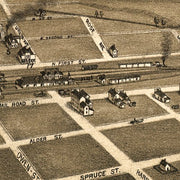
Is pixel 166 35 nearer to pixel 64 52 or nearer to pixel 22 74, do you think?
pixel 64 52

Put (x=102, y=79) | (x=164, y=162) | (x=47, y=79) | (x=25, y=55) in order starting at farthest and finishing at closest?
(x=25, y=55), (x=102, y=79), (x=47, y=79), (x=164, y=162)

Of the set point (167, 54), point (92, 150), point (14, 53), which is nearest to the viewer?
Result: point (92, 150)

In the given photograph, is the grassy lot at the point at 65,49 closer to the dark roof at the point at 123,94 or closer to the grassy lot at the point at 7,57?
the grassy lot at the point at 7,57

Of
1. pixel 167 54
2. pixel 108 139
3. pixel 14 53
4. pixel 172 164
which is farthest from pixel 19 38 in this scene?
pixel 172 164

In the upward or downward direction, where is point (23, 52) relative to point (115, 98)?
upward

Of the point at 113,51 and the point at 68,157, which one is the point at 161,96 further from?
the point at 68,157

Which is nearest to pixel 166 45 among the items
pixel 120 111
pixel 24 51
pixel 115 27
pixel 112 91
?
pixel 115 27
